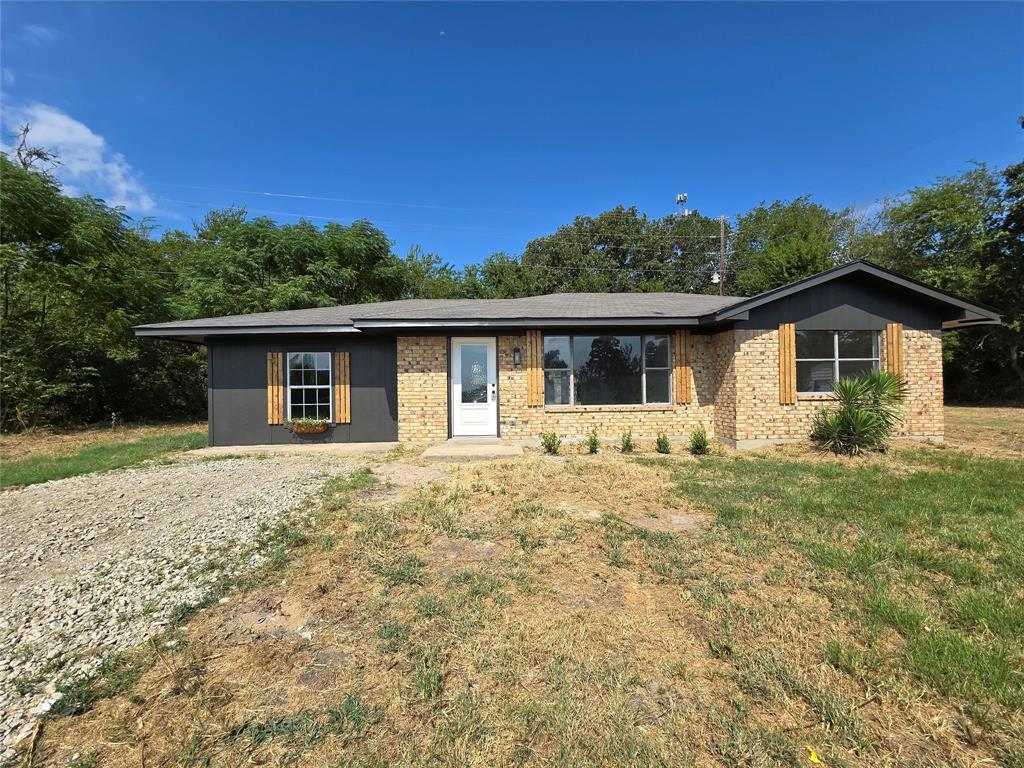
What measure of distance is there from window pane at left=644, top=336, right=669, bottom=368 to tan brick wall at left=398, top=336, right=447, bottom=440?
4.38 m

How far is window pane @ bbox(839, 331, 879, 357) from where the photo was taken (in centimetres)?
890

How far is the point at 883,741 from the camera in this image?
178cm

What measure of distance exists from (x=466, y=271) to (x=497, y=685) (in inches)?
1152

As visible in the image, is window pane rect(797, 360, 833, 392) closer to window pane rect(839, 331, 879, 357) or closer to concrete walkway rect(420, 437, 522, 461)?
window pane rect(839, 331, 879, 357)

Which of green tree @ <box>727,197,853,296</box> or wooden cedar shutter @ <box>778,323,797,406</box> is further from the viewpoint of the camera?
green tree @ <box>727,197,853,296</box>

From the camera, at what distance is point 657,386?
9.39 meters

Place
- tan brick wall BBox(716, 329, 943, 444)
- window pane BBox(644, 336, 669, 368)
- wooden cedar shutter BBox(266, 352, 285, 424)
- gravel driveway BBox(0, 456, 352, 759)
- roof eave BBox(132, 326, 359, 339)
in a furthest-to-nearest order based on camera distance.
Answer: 1. wooden cedar shutter BBox(266, 352, 285, 424)
2. window pane BBox(644, 336, 669, 368)
3. roof eave BBox(132, 326, 359, 339)
4. tan brick wall BBox(716, 329, 943, 444)
5. gravel driveway BBox(0, 456, 352, 759)

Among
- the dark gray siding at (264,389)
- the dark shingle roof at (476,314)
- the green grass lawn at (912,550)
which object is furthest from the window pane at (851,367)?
the dark gray siding at (264,389)

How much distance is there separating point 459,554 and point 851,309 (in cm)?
943

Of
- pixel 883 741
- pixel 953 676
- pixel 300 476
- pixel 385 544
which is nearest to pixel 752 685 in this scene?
pixel 883 741

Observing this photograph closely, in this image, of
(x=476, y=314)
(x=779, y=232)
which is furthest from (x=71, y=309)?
(x=779, y=232)

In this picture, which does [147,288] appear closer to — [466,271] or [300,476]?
[300,476]

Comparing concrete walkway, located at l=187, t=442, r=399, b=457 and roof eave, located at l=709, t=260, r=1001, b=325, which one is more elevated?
roof eave, located at l=709, t=260, r=1001, b=325

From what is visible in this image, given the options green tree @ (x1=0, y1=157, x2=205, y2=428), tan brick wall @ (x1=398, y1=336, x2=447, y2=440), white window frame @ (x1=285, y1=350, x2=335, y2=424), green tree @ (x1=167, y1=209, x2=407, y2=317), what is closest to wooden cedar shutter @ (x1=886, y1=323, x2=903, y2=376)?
tan brick wall @ (x1=398, y1=336, x2=447, y2=440)
